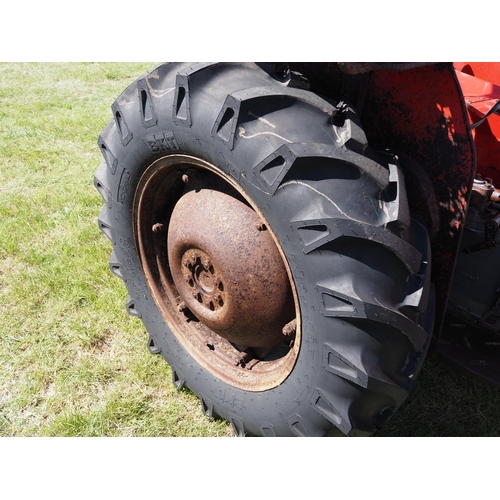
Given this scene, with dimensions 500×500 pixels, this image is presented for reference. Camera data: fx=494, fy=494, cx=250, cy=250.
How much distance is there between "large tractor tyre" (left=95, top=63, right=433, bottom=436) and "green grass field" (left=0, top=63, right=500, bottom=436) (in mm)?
399

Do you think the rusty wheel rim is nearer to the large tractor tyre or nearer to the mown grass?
the large tractor tyre

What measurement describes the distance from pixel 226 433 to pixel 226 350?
341 mm

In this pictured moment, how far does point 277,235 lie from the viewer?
4.66 feet

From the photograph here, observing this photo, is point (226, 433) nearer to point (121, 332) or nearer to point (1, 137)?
point (121, 332)

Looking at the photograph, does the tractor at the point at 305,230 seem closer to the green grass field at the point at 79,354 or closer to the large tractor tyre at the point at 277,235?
the large tractor tyre at the point at 277,235

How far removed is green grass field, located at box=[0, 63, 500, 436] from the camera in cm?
207

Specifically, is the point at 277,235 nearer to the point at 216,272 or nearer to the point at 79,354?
the point at 216,272

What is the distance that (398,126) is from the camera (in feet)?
5.19

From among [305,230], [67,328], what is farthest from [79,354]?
[305,230]

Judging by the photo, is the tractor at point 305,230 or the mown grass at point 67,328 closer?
the tractor at point 305,230

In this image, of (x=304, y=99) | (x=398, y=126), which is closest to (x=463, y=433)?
(x=398, y=126)

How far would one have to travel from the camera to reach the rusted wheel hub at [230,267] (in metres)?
1.64

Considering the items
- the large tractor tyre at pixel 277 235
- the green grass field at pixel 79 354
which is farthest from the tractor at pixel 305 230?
the green grass field at pixel 79 354

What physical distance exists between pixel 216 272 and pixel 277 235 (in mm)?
409
